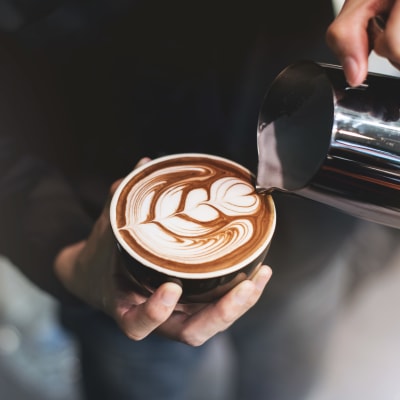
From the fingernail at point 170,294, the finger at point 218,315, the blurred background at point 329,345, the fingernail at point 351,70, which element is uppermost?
the fingernail at point 351,70

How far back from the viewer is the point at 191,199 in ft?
2.55

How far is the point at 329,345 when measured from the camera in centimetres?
127

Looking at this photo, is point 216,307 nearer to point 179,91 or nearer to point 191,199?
point 191,199

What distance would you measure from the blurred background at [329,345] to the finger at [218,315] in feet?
1.81

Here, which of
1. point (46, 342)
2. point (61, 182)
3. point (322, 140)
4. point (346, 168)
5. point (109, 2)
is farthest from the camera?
point (46, 342)

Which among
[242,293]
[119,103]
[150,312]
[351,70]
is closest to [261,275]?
[242,293]

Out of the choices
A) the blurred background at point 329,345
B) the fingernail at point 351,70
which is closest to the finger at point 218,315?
the fingernail at point 351,70

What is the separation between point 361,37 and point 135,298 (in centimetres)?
50

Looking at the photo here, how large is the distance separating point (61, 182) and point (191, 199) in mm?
443

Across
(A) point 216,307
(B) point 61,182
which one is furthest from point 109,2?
(A) point 216,307

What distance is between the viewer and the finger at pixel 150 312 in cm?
64

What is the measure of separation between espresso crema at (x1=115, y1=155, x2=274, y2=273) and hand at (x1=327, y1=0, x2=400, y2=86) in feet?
0.77

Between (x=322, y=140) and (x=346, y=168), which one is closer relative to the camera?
(x=346, y=168)

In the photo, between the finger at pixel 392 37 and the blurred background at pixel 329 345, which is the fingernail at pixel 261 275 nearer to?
the finger at pixel 392 37
